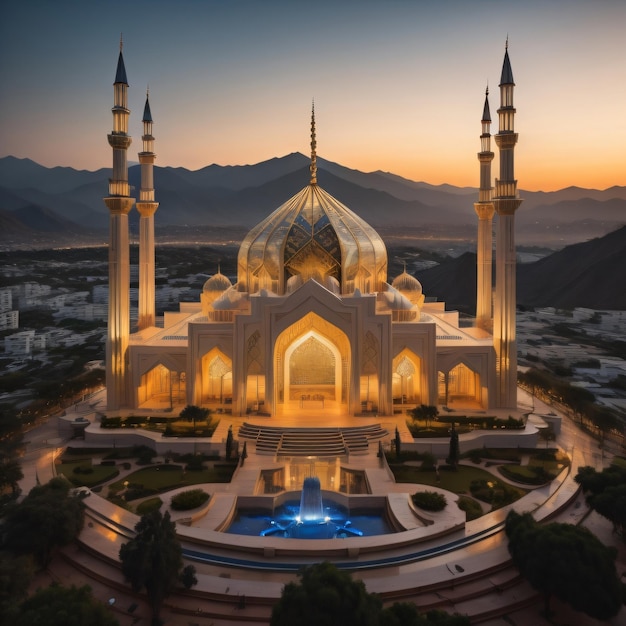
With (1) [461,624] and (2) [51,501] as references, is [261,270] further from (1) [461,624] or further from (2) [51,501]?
(1) [461,624]

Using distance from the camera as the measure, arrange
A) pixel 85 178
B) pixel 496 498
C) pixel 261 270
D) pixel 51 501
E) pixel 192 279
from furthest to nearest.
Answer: pixel 85 178, pixel 192 279, pixel 261 270, pixel 496 498, pixel 51 501

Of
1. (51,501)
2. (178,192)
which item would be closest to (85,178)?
(178,192)

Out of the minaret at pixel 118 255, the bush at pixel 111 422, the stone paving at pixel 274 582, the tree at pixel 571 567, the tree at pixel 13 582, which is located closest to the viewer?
the tree at pixel 13 582

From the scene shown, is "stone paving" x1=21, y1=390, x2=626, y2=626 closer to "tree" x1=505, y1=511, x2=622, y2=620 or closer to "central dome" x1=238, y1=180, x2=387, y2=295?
"tree" x1=505, y1=511, x2=622, y2=620

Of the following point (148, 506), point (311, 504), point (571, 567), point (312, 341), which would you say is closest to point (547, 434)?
point (312, 341)

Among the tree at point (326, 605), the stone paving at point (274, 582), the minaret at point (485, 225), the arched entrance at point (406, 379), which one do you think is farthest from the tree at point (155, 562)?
the minaret at point (485, 225)

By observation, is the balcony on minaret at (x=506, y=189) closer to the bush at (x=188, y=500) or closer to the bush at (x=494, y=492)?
the bush at (x=494, y=492)
